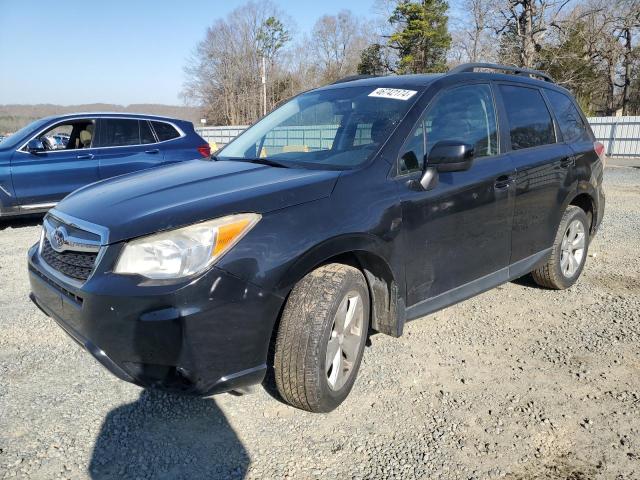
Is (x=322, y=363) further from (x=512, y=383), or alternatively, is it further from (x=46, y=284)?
(x=46, y=284)

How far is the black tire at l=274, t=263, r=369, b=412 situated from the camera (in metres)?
2.31

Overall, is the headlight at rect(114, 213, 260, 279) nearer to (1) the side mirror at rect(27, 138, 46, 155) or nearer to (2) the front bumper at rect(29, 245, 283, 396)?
(2) the front bumper at rect(29, 245, 283, 396)

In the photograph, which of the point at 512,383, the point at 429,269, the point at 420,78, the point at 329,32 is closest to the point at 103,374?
the point at 429,269

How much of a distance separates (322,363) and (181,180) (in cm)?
130

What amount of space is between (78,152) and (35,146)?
22.0 inches

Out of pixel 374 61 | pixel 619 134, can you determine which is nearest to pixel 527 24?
pixel 619 134

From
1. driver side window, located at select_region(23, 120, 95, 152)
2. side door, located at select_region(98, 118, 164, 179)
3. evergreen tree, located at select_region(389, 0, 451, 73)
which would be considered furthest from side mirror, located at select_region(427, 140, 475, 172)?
evergreen tree, located at select_region(389, 0, 451, 73)

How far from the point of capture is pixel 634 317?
12.6 feet

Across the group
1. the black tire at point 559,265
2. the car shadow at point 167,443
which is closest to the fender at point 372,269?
the car shadow at point 167,443

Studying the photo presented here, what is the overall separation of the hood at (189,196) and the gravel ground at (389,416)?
1.03 meters

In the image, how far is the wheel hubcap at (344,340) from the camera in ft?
8.29

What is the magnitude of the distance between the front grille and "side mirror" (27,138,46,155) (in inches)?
207

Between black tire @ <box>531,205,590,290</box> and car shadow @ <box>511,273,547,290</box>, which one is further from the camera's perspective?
car shadow @ <box>511,273,547,290</box>

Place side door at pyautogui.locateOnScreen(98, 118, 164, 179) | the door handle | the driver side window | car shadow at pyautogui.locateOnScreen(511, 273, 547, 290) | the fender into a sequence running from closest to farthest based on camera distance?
the fender → the door handle → car shadow at pyautogui.locateOnScreen(511, 273, 547, 290) → the driver side window → side door at pyautogui.locateOnScreen(98, 118, 164, 179)
